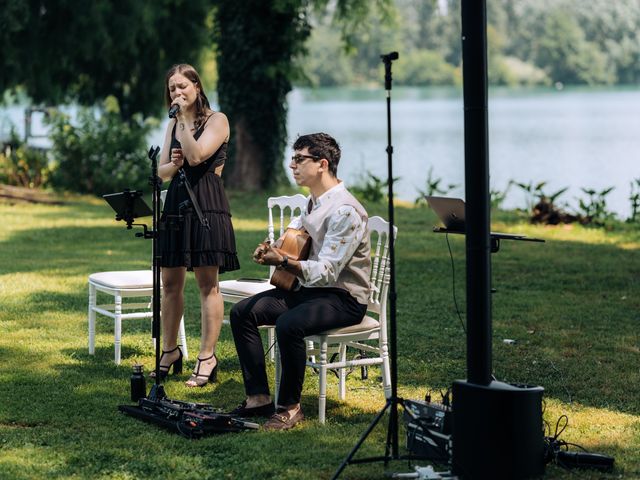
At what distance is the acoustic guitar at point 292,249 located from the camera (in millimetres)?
5398

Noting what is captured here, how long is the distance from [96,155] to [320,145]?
11799mm

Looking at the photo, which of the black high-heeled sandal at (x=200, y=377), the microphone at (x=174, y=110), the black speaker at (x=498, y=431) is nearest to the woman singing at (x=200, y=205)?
the black high-heeled sandal at (x=200, y=377)

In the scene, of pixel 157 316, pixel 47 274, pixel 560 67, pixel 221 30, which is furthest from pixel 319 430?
pixel 560 67

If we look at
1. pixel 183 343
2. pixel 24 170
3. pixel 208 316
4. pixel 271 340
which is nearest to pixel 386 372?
pixel 208 316

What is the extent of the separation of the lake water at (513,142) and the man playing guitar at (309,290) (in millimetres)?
290

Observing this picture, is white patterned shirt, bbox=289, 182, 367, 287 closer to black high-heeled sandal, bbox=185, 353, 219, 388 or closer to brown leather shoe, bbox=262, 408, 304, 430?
brown leather shoe, bbox=262, 408, 304, 430

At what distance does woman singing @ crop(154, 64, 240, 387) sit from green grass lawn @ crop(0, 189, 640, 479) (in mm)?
432

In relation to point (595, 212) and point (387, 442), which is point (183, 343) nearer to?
point (387, 442)

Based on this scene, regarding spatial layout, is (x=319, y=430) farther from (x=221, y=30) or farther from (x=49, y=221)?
(x=221, y=30)

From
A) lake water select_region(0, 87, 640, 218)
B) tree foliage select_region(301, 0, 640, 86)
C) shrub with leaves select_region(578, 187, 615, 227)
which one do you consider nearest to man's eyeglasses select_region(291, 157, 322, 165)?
Result: lake water select_region(0, 87, 640, 218)

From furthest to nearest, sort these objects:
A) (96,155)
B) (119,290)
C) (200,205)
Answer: (96,155) < (119,290) < (200,205)

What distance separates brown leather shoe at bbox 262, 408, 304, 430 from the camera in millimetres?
5230

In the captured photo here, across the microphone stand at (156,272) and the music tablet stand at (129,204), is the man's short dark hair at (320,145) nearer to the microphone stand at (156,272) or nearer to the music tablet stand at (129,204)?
the microphone stand at (156,272)

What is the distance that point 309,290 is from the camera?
5.45m
